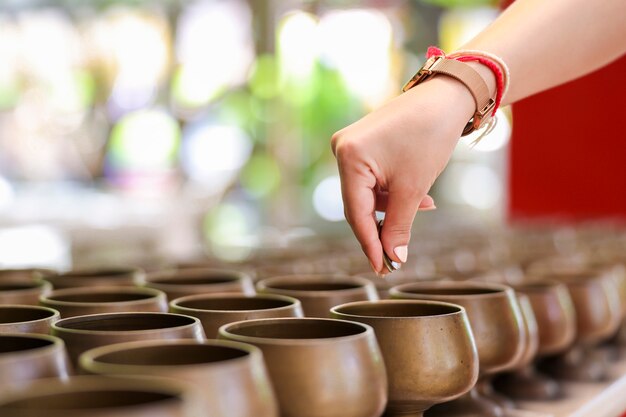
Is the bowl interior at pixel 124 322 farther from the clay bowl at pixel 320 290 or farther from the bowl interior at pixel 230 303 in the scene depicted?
the clay bowl at pixel 320 290

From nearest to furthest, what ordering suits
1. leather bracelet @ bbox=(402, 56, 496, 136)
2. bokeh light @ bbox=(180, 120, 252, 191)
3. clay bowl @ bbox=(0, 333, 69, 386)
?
clay bowl @ bbox=(0, 333, 69, 386) < leather bracelet @ bbox=(402, 56, 496, 136) < bokeh light @ bbox=(180, 120, 252, 191)

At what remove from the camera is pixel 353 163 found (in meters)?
1.08

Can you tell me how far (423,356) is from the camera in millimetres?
993

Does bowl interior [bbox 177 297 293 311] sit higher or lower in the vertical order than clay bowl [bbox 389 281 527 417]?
higher

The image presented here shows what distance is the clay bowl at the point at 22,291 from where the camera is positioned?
1.19 metres

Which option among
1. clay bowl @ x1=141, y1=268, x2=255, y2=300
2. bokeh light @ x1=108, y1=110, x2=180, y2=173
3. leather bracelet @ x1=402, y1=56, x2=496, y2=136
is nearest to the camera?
leather bracelet @ x1=402, y1=56, x2=496, y2=136

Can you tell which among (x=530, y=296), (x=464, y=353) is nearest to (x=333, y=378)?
(x=464, y=353)

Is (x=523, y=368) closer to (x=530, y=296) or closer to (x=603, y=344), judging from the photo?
(x=530, y=296)

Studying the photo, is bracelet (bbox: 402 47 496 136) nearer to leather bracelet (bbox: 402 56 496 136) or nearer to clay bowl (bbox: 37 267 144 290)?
leather bracelet (bbox: 402 56 496 136)

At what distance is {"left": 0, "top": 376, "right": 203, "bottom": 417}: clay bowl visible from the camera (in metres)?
0.61

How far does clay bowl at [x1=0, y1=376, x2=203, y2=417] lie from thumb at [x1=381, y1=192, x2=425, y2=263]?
0.49 meters

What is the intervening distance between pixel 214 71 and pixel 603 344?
420 cm

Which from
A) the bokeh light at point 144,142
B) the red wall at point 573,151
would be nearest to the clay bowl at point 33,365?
the red wall at point 573,151

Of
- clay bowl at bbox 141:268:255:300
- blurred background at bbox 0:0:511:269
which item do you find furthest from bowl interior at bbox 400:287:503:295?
blurred background at bbox 0:0:511:269
